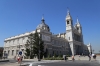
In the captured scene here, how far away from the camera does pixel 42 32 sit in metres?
48.6

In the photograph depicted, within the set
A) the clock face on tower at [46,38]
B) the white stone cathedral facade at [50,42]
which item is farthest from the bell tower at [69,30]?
the clock face on tower at [46,38]

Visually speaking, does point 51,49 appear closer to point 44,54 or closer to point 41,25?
point 44,54

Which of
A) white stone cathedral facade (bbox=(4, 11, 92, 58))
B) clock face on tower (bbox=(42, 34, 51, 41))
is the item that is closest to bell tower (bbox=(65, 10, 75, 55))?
white stone cathedral facade (bbox=(4, 11, 92, 58))

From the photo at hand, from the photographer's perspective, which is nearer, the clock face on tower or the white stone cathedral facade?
the clock face on tower

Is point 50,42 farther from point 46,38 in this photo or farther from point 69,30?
point 69,30

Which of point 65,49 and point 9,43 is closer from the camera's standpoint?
point 9,43

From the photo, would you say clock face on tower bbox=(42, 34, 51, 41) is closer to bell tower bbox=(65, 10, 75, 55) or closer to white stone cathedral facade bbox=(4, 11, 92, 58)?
white stone cathedral facade bbox=(4, 11, 92, 58)

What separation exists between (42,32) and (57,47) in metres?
14.0

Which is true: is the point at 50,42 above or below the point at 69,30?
below

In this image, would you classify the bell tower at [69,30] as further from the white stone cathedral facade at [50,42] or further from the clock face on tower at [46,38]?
the clock face on tower at [46,38]

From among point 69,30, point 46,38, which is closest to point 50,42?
point 46,38

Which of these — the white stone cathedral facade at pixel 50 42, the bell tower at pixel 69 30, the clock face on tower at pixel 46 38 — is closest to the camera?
the clock face on tower at pixel 46 38

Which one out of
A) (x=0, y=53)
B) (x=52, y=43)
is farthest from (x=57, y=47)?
(x=0, y=53)

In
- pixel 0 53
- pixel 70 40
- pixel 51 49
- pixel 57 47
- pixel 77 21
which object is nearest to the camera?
pixel 51 49
